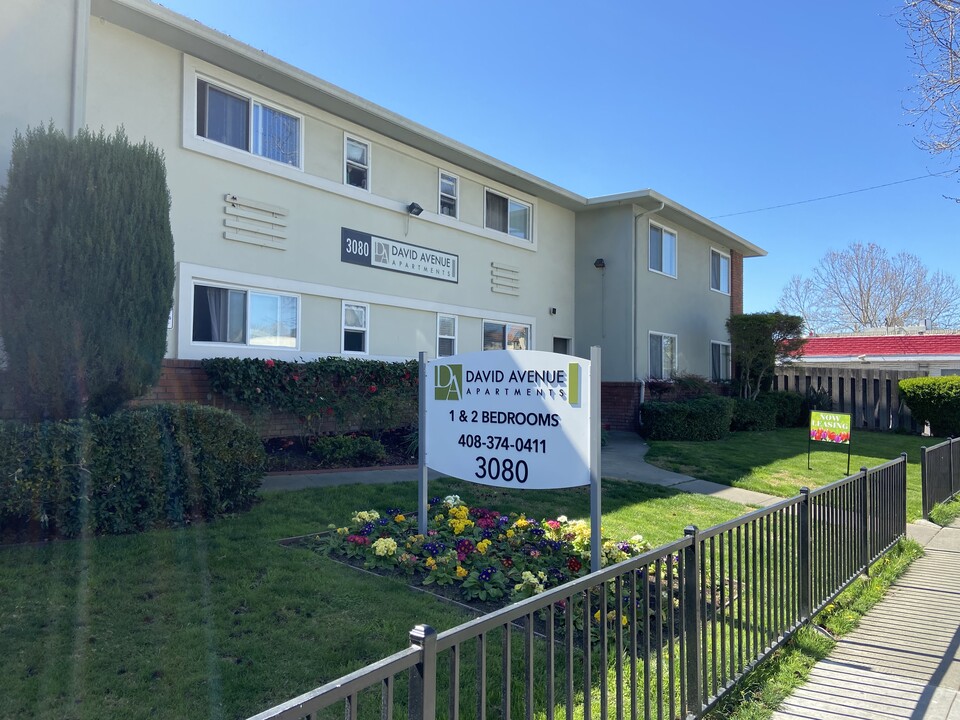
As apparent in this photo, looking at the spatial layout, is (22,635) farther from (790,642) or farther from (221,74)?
(221,74)

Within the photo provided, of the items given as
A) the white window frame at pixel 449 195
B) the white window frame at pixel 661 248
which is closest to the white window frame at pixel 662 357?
the white window frame at pixel 661 248

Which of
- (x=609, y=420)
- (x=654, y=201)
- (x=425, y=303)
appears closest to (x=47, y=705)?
(x=425, y=303)

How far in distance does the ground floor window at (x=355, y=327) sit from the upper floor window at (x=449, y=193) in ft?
10.6

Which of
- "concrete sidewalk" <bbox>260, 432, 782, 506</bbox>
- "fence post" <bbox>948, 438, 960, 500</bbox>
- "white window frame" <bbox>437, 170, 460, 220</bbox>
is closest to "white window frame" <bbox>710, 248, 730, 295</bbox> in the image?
"white window frame" <bbox>437, 170, 460, 220</bbox>

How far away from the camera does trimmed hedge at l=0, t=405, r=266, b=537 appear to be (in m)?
5.99

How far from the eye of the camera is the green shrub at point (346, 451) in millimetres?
10898

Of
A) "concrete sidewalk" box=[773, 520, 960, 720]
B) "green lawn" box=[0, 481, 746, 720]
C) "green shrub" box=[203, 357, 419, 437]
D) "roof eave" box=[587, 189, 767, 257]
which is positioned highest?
"roof eave" box=[587, 189, 767, 257]

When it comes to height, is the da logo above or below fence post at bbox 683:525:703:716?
above

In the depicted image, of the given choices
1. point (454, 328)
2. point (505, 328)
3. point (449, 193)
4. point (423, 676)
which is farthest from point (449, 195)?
point (423, 676)

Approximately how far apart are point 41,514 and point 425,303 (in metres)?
9.38

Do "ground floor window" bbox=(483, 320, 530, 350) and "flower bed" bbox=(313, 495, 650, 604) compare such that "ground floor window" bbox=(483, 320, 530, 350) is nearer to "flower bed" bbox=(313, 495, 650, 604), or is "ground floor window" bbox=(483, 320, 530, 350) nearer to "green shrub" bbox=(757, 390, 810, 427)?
"green shrub" bbox=(757, 390, 810, 427)

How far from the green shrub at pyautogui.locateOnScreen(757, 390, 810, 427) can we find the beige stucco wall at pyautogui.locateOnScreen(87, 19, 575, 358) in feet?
23.4

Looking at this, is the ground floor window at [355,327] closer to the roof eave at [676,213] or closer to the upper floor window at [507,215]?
the upper floor window at [507,215]

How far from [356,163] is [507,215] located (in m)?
4.77
